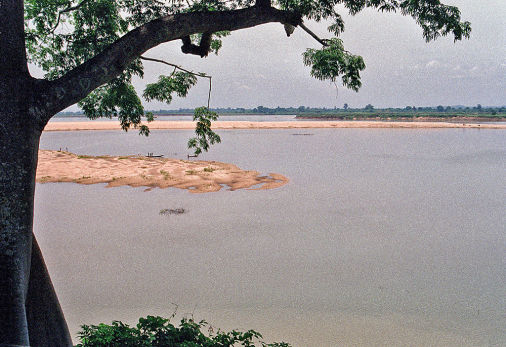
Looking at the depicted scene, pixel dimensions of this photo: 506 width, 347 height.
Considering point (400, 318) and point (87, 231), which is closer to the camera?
point (400, 318)

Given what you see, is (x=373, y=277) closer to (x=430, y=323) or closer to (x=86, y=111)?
(x=430, y=323)

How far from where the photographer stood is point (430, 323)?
7527 millimetres

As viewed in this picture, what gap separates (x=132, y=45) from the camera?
4.83 metres

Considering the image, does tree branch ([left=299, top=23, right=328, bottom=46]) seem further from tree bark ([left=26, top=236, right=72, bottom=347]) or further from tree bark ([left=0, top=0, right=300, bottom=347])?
tree bark ([left=26, top=236, right=72, bottom=347])

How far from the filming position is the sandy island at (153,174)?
2225cm

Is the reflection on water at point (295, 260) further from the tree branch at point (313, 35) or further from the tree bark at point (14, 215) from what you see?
the tree branch at point (313, 35)

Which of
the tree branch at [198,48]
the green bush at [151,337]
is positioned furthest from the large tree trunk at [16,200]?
the tree branch at [198,48]

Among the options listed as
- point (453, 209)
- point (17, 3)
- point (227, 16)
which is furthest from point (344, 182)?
point (17, 3)

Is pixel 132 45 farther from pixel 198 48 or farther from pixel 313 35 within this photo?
pixel 313 35

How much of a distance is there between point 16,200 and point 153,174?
69.2 ft

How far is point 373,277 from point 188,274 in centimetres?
464

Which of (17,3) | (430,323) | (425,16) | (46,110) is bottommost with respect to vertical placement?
(430,323)

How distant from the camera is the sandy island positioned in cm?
2225

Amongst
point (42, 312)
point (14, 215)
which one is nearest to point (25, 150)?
point (14, 215)
